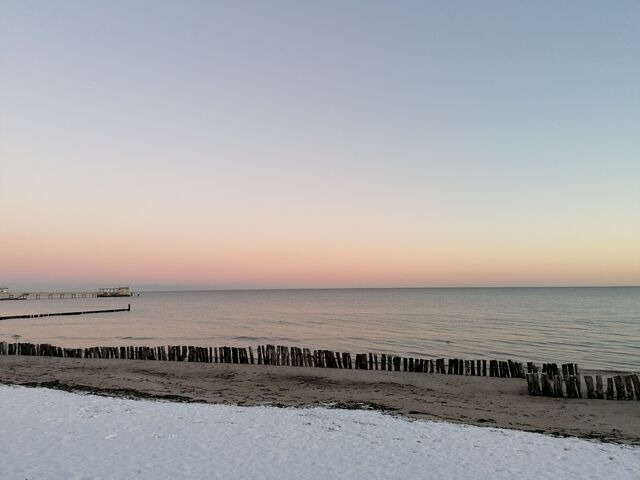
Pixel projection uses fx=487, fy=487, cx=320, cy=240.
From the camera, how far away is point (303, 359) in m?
22.5

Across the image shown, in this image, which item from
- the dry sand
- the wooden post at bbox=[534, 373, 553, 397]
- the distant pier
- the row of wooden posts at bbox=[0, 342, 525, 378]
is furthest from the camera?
the distant pier

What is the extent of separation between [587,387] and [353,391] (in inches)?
294

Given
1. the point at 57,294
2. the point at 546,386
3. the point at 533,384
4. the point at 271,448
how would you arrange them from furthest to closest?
1. the point at 57,294
2. the point at 533,384
3. the point at 546,386
4. the point at 271,448

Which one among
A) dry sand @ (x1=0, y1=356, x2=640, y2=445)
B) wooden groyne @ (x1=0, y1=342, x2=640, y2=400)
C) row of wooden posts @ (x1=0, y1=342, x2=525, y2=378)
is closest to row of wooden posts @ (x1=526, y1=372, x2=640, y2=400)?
wooden groyne @ (x1=0, y1=342, x2=640, y2=400)

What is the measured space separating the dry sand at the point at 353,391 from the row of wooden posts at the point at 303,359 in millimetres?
851

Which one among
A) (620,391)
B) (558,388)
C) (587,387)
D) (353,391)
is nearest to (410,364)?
(353,391)

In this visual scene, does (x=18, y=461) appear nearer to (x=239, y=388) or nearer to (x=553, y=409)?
(x=239, y=388)

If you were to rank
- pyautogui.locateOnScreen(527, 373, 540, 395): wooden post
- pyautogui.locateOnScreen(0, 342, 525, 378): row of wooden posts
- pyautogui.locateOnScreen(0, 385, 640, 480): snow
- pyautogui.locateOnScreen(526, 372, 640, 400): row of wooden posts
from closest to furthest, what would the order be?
pyautogui.locateOnScreen(0, 385, 640, 480): snow → pyautogui.locateOnScreen(526, 372, 640, 400): row of wooden posts → pyautogui.locateOnScreen(527, 373, 540, 395): wooden post → pyautogui.locateOnScreen(0, 342, 525, 378): row of wooden posts

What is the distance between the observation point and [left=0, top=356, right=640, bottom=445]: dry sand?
12664 mm

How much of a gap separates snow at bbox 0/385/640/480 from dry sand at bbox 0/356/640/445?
2.03 m

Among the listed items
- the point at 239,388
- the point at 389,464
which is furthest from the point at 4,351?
the point at 389,464

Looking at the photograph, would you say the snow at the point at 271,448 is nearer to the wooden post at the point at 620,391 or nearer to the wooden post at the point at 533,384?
the wooden post at the point at 533,384

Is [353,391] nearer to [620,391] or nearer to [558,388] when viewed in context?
[558,388]

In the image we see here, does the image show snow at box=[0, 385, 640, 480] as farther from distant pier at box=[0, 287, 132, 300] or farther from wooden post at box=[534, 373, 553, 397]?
distant pier at box=[0, 287, 132, 300]
